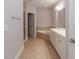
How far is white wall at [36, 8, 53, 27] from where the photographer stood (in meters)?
11.6

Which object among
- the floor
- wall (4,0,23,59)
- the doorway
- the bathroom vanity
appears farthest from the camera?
the doorway

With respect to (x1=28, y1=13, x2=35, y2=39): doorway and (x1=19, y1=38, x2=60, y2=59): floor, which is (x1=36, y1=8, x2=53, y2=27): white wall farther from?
(x1=19, y1=38, x2=60, y2=59): floor

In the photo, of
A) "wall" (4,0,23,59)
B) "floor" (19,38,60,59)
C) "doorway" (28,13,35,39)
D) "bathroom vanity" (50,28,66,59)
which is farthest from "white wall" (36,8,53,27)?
"wall" (4,0,23,59)

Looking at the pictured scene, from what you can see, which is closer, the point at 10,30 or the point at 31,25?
the point at 10,30

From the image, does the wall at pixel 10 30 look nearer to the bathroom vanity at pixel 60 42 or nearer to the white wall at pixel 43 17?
the bathroom vanity at pixel 60 42

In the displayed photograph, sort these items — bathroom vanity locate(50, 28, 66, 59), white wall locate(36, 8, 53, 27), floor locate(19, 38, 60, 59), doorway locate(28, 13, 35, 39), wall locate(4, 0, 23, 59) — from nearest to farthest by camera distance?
wall locate(4, 0, 23, 59) < bathroom vanity locate(50, 28, 66, 59) < floor locate(19, 38, 60, 59) < doorway locate(28, 13, 35, 39) < white wall locate(36, 8, 53, 27)

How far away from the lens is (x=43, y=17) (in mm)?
11734

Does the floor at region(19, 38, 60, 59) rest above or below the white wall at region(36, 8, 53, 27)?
below

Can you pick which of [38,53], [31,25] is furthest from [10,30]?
[31,25]

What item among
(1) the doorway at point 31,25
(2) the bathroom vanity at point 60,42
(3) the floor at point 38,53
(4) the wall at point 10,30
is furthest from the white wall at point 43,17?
(4) the wall at point 10,30

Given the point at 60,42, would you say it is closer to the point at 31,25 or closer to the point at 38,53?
the point at 38,53
